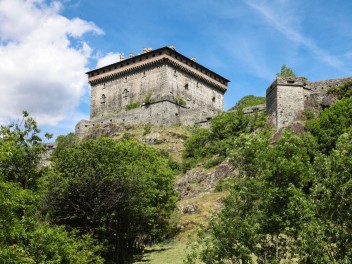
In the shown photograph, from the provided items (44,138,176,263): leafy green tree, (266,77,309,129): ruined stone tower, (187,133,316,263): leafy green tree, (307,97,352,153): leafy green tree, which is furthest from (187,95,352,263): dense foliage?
(266,77,309,129): ruined stone tower

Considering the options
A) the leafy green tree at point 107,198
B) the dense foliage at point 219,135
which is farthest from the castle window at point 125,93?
the leafy green tree at point 107,198

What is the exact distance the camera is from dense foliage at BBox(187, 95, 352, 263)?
14594 millimetres

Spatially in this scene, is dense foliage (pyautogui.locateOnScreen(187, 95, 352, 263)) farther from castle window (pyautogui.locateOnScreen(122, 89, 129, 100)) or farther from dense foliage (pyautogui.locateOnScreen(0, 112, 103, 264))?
castle window (pyautogui.locateOnScreen(122, 89, 129, 100))

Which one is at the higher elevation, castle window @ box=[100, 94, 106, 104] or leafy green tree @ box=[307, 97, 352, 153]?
castle window @ box=[100, 94, 106, 104]

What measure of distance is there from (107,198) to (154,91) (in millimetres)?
46430

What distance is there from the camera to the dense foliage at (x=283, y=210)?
575 inches

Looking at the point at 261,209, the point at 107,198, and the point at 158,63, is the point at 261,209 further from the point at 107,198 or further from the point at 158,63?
the point at 158,63

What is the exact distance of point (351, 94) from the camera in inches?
1800

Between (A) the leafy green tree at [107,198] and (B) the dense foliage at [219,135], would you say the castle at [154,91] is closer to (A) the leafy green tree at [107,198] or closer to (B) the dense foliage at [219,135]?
(B) the dense foliage at [219,135]

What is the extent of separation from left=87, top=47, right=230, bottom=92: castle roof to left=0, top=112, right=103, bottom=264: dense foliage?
152 feet

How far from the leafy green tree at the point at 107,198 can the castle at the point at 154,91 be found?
33.6 m

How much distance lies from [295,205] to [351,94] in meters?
33.5

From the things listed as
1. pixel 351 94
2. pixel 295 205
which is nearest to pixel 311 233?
pixel 295 205

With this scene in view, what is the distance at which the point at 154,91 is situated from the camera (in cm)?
7638
